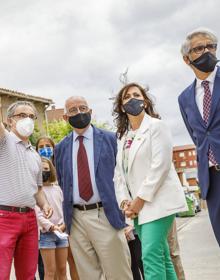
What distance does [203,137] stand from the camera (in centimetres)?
376

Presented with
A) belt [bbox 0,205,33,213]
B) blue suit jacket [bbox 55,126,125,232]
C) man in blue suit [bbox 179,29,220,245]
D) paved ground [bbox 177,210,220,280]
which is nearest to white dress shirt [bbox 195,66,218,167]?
man in blue suit [bbox 179,29,220,245]

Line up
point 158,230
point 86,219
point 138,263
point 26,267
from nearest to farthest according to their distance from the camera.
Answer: point 158,230, point 26,267, point 86,219, point 138,263

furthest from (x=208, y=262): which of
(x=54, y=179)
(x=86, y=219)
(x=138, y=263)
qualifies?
(x=86, y=219)

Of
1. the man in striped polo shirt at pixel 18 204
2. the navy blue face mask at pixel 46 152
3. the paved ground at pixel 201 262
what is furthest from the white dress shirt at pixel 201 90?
the paved ground at pixel 201 262

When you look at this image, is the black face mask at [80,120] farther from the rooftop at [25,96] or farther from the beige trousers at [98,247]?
the rooftop at [25,96]

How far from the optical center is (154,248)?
156 inches

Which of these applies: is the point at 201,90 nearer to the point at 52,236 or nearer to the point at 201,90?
the point at 201,90

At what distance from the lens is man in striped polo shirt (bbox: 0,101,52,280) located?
4281 millimetres

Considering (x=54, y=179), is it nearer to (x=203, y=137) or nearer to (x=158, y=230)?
(x=158, y=230)

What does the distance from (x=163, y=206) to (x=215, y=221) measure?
482mm

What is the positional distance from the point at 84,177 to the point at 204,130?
150 cm

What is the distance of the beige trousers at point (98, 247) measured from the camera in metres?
4.70

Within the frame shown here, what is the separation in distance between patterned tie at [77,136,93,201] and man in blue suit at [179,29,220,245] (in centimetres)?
124

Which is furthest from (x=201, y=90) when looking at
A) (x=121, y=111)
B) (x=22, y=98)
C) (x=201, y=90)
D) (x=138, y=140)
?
(x=22, y=98)
